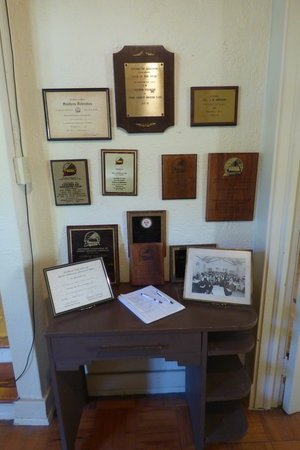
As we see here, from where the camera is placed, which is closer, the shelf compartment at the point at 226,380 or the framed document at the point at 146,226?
the shelf compartment at the point at 226,380

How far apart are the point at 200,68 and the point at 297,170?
1.96 ft

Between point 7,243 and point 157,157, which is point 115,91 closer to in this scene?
point 157,157

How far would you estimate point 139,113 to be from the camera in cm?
126

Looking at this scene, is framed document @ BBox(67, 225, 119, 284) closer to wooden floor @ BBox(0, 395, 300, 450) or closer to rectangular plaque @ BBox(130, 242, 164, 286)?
rectangular plaque @ BBox(130, 242, 164, 286)

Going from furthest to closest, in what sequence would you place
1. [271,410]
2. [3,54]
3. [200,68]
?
[271,410] < [200,68] < [3,54]

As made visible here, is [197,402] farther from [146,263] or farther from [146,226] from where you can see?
[146,226]

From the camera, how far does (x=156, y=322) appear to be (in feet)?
3.74

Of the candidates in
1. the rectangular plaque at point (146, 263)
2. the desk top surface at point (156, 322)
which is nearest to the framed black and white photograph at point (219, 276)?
the desk top surface at point (156, 322)

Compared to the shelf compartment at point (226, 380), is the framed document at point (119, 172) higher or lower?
higher

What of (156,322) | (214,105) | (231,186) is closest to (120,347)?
(156,322)

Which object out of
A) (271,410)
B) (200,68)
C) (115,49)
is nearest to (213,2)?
(200,68)

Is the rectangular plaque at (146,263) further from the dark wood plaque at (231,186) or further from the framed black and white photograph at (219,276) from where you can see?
the dark wood plaque at (231,186)

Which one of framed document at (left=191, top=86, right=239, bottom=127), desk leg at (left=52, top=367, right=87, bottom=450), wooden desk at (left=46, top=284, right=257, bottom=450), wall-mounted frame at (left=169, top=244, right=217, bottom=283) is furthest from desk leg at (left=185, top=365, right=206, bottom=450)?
framed document at (left=191, top=86, right=239, bottom=127)

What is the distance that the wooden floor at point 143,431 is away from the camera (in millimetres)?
1375
